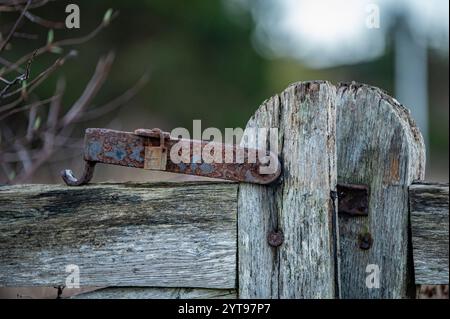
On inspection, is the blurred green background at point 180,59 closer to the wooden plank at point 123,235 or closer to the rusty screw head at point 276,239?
the wooden plank at point 123,235

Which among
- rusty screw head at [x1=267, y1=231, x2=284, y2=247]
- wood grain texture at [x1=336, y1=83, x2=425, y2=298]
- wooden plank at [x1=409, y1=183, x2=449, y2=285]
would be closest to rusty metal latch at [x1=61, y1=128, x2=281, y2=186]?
rusty screw head at [x1=267, y1=231, x2=284, y2=247]

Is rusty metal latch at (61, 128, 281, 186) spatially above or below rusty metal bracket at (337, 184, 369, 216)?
above

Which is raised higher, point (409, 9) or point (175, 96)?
point (409, 9)

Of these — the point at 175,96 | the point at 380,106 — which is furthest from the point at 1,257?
the point at 175,96

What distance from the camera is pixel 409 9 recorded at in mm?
24547

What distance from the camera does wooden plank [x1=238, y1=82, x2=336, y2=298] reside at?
5.52ft

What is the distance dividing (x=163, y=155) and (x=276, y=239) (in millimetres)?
429

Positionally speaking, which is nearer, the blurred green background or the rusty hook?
the rusty hook

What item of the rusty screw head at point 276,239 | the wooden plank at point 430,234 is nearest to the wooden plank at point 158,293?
the rusty screw head at point 276,239

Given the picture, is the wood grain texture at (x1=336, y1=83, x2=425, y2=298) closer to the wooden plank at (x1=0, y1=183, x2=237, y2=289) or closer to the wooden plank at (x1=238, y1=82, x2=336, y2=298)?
the wooden plank at (x1=238, y1=82, x2=336, y2=298)
